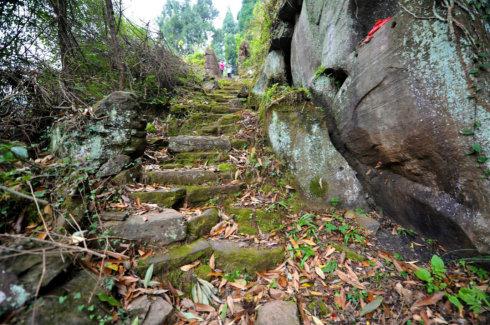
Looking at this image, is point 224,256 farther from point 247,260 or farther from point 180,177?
point 180,177

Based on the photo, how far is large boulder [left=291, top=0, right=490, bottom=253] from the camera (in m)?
2.17

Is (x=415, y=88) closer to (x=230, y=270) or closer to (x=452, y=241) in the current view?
(x=452, y=241)

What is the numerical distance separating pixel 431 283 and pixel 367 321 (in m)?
0.80

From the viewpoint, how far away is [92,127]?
3238mm

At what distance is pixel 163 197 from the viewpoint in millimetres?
3129

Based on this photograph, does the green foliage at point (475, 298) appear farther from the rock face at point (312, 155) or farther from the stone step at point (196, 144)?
the stone step at point (196, 144)

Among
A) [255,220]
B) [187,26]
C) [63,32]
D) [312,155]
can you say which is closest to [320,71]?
[312,155]

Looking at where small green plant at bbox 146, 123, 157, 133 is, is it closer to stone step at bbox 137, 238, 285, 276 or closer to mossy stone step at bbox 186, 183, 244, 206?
mossy stone step at bbox 186, 183, 244, 206

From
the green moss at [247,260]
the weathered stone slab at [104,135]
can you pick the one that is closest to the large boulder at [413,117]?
the green moss at [247,260]

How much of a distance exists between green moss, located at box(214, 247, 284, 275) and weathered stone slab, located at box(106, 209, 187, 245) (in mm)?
515

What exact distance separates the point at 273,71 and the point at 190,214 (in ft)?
14.0

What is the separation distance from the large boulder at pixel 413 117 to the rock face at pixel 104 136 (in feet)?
10.3

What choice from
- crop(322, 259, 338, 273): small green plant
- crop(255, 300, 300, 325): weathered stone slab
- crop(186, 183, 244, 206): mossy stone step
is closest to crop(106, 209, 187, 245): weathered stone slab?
crop(186, 183, 244, 206): mossy stone step

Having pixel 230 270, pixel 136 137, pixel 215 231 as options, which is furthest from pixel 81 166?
pixel 230 270
